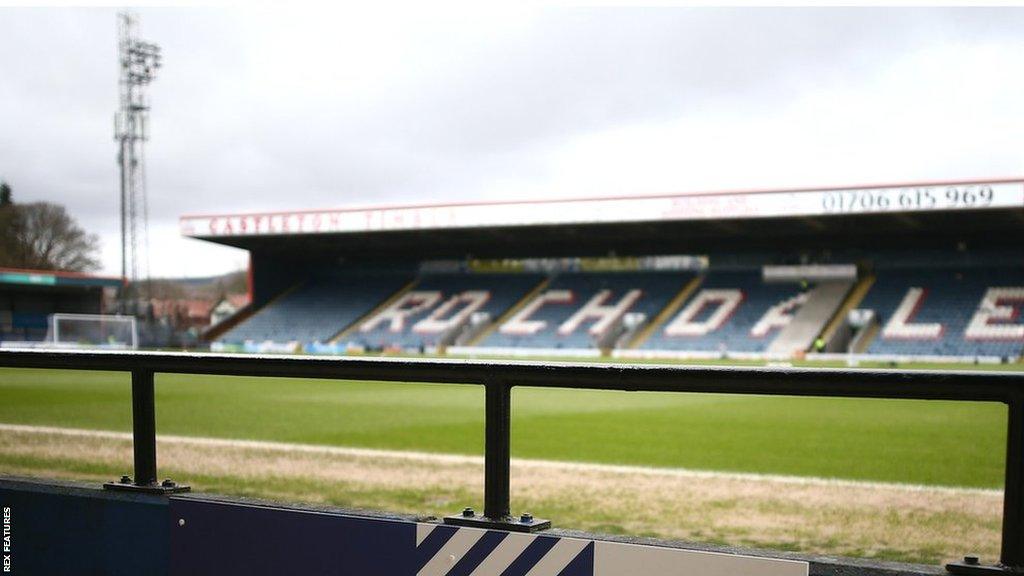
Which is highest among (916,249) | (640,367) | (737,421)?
(916,249)

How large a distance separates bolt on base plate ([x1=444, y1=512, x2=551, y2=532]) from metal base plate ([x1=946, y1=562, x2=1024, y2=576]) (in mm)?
1212

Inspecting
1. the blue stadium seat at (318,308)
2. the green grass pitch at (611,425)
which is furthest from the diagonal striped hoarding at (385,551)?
the blue stadium seat at (318,308)

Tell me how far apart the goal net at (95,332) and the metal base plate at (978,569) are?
41866mm

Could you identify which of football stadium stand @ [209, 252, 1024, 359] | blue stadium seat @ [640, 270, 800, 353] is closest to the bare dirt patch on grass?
football stadium stand @ [209, 252, 1024, 359]

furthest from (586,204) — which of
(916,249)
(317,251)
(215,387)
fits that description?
(215,387)

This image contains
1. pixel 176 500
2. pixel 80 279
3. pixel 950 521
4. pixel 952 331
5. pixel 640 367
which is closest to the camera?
pixel 640 367

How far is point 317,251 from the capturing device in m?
54.7

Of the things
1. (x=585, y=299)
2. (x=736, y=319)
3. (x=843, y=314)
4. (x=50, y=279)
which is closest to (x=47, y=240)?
(x=50, y=279)

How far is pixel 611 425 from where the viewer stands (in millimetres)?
14094

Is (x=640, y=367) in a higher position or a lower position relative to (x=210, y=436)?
higher

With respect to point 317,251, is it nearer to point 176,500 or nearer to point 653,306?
point 653,306

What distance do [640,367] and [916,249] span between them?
44.3m

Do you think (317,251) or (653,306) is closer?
(653,306)

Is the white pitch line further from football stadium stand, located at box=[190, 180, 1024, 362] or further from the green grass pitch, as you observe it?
football stadium stand, located at box=[190, 180, 1024, 362]
